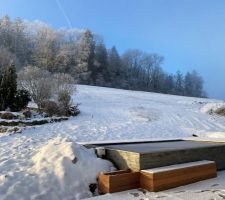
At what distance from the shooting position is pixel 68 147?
5.29 metres

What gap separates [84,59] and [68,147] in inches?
1690

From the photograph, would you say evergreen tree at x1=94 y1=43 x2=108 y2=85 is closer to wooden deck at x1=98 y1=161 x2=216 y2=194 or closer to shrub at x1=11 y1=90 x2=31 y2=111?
shrub at x1=11 y1=90 x2=31 y2=111

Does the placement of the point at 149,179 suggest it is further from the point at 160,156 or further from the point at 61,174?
the point at 61,174

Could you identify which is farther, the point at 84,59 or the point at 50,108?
the point at 84,59

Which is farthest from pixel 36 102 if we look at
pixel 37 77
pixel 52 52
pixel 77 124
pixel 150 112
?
pixel 52 52

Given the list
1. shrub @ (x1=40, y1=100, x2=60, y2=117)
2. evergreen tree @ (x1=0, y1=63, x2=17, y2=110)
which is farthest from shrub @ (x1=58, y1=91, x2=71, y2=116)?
evergreen tree @ (x1=0, y1=63, x2=17, y2=110)

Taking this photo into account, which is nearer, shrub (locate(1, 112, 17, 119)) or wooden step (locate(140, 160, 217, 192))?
wooden step (locate(140, 160, 217, 192))

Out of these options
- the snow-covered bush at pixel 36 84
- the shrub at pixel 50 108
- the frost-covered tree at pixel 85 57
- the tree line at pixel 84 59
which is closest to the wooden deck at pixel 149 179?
the shrub at pixel 50 108

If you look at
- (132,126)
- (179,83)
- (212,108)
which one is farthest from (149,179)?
(179,83)

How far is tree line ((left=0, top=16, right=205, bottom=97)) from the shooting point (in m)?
43.7

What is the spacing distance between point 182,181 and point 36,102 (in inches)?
545

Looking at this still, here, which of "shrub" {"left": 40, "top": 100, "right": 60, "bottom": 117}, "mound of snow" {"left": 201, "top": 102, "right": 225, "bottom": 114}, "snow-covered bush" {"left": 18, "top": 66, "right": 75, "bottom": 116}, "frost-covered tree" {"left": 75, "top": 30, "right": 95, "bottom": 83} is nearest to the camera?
"shrub" {"left": 40, "top": 100, "right": 60, "bottom": 117}

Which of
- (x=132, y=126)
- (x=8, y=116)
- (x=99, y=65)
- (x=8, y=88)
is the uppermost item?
(x=99, y=65)

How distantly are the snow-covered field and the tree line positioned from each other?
22569mm
